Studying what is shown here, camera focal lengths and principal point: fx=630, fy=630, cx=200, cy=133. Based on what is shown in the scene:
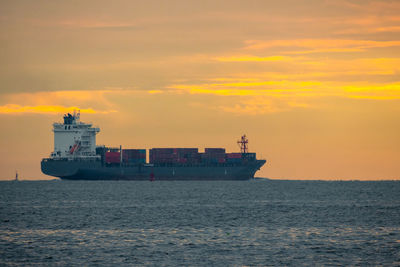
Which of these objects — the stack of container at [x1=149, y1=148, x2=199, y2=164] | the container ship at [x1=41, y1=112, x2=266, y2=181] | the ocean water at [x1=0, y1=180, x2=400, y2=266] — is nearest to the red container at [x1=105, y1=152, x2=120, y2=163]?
the container ship at [x1=41, y1=112, x2=266, y2=181]

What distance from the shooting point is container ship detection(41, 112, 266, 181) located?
17088 cm

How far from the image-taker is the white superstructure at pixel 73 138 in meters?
177

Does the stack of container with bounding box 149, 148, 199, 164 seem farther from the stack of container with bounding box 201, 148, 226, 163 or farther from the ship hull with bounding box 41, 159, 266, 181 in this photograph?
the stack of container with bounding box 201, 148, 226, 163

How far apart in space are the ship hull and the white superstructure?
495cm

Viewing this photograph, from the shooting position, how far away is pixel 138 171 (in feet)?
569

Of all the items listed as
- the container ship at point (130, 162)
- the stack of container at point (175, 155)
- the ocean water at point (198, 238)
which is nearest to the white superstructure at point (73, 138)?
the container ship at point (130, 162)

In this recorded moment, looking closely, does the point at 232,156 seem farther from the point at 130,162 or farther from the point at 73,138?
the point at 73,138

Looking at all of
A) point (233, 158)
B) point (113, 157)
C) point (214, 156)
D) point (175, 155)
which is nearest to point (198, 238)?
point (214, 156)

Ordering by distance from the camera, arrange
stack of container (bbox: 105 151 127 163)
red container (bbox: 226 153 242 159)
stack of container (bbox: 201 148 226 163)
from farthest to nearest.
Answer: red container (bbox: 226 153 242 159) → stack of container (bbox: 201 148 226 163) → stack of container (bbox: 105 151 127 163)

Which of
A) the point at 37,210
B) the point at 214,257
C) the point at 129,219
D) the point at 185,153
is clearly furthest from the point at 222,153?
the point at 214,257

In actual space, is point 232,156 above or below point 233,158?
above

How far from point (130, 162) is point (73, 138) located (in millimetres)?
18718

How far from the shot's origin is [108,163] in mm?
174625

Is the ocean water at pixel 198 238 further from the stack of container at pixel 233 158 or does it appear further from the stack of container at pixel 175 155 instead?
the stack of container at pixel 233 158
